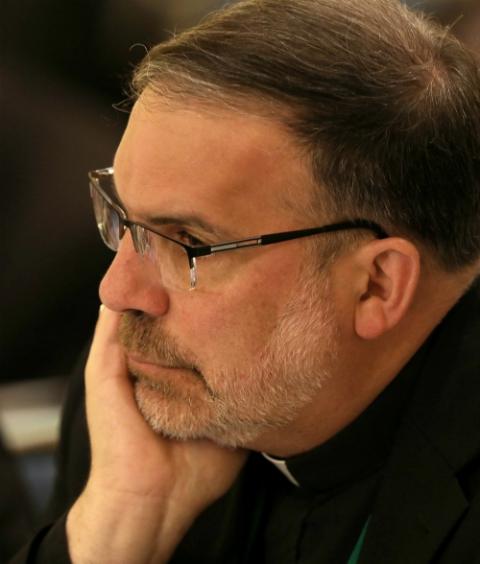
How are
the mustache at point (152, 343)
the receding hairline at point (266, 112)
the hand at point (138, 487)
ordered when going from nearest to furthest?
the receding hairline at point (266, 112)
the mustache at point (152, 343)
the hand at point (138, 487)

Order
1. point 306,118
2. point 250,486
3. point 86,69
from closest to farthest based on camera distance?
point 306,118 → point 250,486 → point 86,69

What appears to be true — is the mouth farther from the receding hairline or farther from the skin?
the receding hairline

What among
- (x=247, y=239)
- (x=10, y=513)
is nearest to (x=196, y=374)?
(x=247, y=239)

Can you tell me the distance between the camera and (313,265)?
129cm

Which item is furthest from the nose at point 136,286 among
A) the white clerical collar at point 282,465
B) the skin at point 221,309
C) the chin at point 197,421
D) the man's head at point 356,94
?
the white clerical collar at point 282,465

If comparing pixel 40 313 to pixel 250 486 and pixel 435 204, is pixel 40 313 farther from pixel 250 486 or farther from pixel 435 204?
pixel 435 204

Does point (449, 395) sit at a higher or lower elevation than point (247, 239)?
lower

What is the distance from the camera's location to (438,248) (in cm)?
134

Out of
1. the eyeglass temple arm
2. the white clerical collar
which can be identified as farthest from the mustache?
the white clerical collar

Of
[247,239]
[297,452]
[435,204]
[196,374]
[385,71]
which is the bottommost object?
[297,452]

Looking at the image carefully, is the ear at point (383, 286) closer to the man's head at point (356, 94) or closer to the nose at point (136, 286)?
the man's head at point (356, 94)

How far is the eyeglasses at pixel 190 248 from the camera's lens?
Result: 4.17ft

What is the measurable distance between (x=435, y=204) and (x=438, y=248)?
0.07m

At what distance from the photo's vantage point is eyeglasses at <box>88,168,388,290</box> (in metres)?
1.27
